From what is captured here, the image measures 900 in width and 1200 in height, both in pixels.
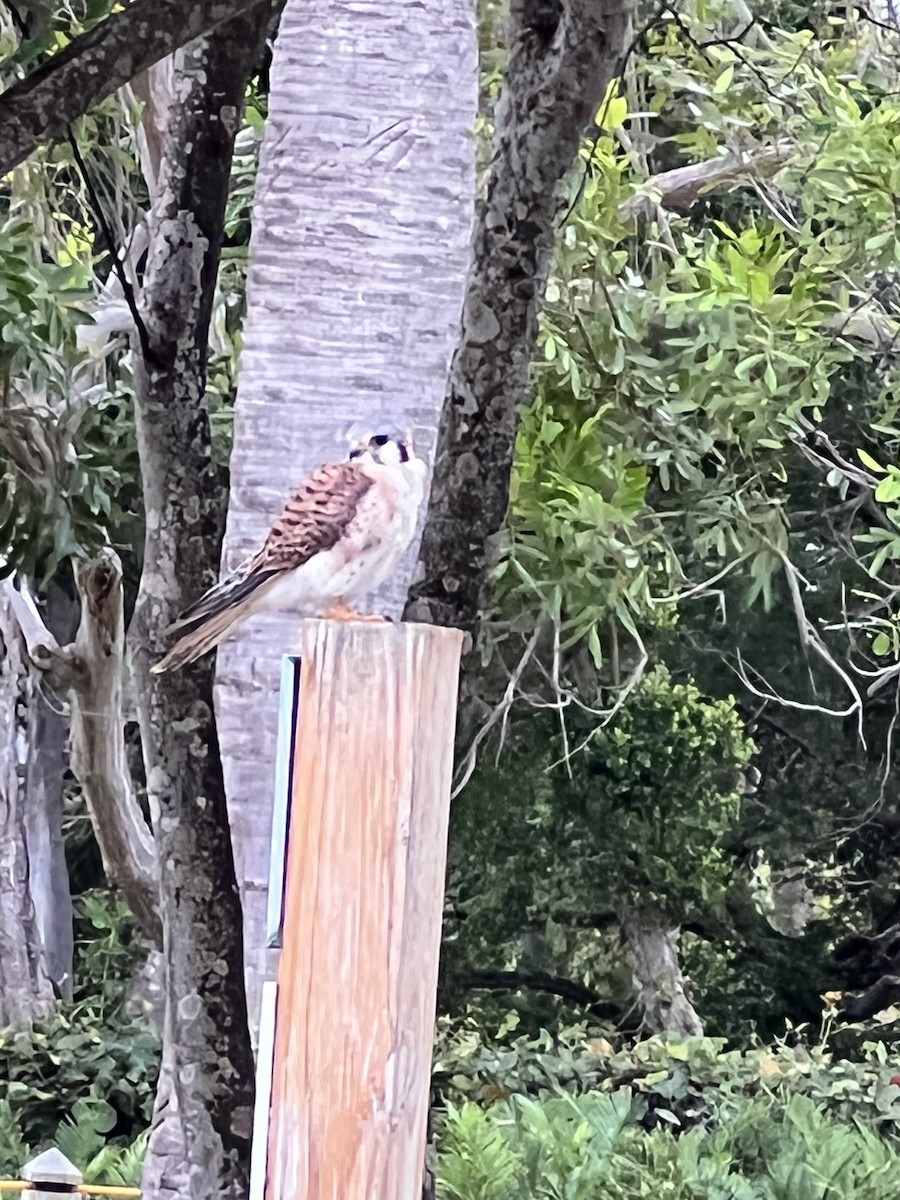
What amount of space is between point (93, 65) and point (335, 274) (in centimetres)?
69

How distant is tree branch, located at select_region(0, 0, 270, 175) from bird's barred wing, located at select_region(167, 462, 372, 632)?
691 millimetres

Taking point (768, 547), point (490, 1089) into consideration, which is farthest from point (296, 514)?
point (490, 1089)

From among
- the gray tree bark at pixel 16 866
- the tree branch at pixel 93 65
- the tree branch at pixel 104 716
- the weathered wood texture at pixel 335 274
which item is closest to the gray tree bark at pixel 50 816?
the gray tree bark at pixel 16 866

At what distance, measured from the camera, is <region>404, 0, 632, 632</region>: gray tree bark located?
98.3 inches

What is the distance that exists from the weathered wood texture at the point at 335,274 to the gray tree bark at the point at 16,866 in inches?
183

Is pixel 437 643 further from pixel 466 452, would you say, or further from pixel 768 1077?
pixel 768 1077

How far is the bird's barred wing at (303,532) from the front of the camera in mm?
1920

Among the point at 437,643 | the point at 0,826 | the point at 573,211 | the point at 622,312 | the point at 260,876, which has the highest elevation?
the point at 573,211

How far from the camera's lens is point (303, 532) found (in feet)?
6.31

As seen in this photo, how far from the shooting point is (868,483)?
16.7 ft

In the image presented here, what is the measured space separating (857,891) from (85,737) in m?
5.88

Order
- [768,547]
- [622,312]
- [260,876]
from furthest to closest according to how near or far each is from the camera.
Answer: [768,547] → [622,312] → [260,876]

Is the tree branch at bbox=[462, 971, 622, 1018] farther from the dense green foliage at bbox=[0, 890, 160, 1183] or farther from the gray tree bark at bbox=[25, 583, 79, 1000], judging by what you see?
the dense green foliage at bbox=[0, 890, 160, 1183]

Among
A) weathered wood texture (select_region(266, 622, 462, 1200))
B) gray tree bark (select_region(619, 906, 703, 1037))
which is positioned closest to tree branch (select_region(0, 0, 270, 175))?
weathered wood texture (select_region(266, 622, 462, 1200))
